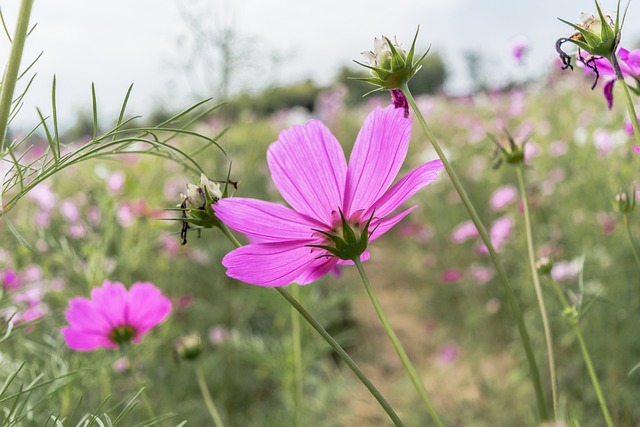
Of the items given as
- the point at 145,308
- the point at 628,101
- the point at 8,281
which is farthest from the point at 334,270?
the point at 8,281

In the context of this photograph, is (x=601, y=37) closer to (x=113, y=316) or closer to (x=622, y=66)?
(x=622, y=66)

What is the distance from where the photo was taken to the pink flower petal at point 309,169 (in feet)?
1.03

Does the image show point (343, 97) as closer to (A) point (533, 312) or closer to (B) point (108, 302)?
(A) point (533, 312)

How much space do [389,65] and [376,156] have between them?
0.17 feet

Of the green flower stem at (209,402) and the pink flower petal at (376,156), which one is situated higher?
the pink flower petal at (376,156)

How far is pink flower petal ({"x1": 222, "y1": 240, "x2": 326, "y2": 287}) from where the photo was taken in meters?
0.28

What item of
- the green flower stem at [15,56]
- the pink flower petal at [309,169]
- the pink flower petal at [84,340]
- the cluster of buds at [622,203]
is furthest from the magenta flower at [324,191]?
the pink flower petal at [84,340]

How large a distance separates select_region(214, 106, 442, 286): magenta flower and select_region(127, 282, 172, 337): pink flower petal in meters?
0.33

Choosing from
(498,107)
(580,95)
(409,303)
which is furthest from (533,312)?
(498,107)

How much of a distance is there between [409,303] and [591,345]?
131 centimetres

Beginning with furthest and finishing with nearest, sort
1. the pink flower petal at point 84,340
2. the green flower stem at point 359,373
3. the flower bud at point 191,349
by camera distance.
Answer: the flower bud at point 191,349 → the pink flower petal at point 84,340 → the green flower stem at point 359,373

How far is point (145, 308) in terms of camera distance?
24.6 inches

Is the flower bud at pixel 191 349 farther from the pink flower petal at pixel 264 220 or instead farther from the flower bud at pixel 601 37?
the flower bud at pixel 601 37

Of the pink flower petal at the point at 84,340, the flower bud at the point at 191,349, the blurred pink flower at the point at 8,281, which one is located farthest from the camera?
the blurred pink flower at the point at 8,281
